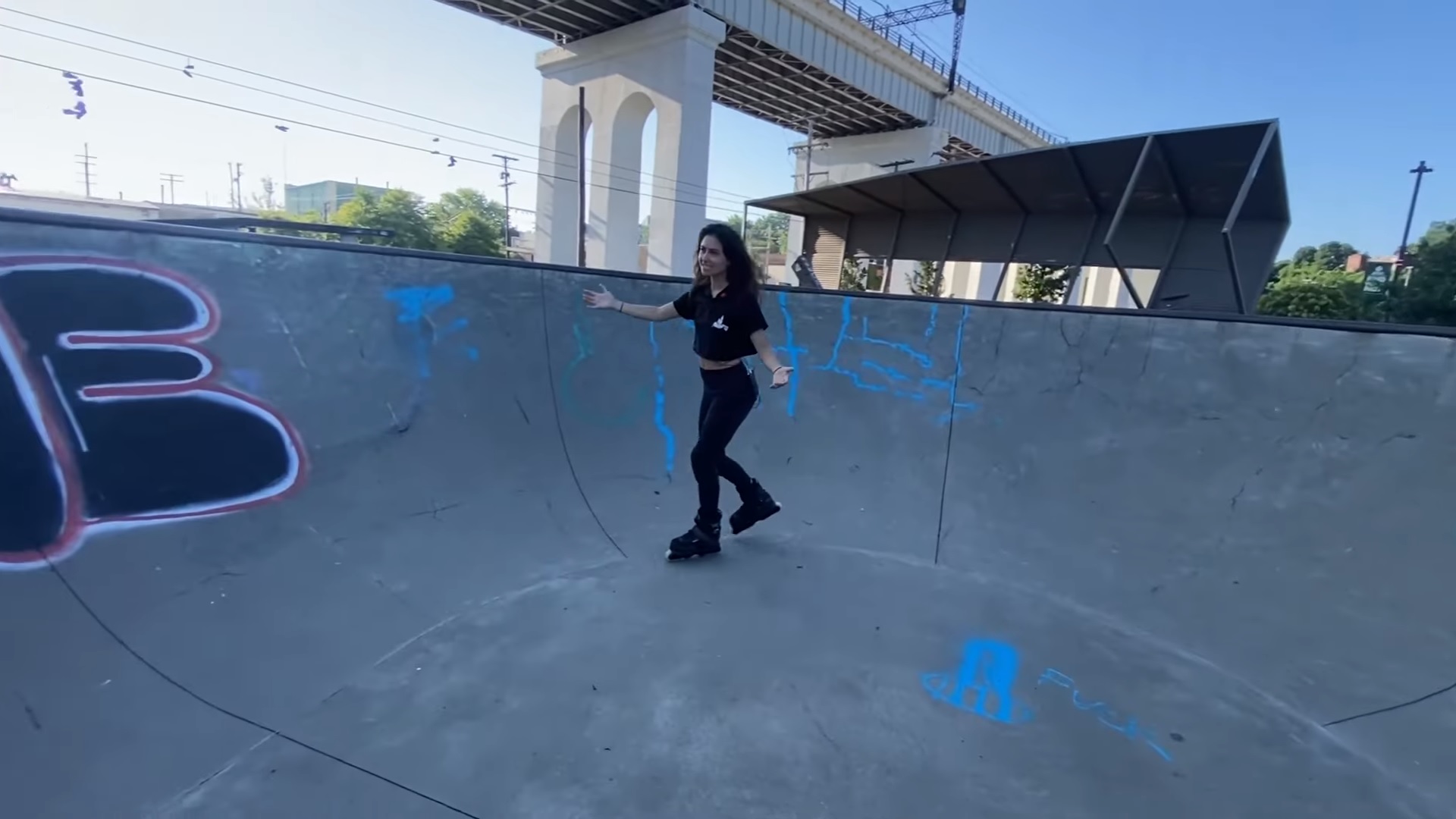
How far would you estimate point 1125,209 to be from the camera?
23.5 ft

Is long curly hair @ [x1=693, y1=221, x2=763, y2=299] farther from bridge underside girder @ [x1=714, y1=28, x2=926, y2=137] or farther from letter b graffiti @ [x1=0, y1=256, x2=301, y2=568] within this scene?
bridge underside girder @ [x1=714, y1=28, x2=926, y2=137]

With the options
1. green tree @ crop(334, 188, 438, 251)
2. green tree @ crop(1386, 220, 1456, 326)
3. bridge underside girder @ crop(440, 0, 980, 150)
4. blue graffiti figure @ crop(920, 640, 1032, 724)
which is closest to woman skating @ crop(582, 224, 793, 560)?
blue graffiti figure @ crop(920, 640, 1032, 724)

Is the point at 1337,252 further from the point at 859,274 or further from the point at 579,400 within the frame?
the point at 579,400

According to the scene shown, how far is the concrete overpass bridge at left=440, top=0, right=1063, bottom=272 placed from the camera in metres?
18.0

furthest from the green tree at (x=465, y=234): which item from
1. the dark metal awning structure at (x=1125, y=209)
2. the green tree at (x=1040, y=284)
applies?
the dark metal awning structure at (x=1125, y=209)

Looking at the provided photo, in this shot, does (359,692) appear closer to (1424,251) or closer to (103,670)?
(103,670)

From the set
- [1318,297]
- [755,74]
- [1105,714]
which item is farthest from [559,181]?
[1318,297]

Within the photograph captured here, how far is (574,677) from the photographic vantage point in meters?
2.43

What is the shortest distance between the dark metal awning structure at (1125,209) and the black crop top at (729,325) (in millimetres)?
4913

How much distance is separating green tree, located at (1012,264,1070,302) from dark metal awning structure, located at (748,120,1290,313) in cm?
1255

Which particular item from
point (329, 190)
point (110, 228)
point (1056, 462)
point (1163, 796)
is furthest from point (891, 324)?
point (329, 190)

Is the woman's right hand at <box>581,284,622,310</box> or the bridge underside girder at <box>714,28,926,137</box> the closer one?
the woman's right hand at <box>581,284,622,310</box>

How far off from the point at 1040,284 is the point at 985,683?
21.6m

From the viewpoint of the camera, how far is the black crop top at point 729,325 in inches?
125
